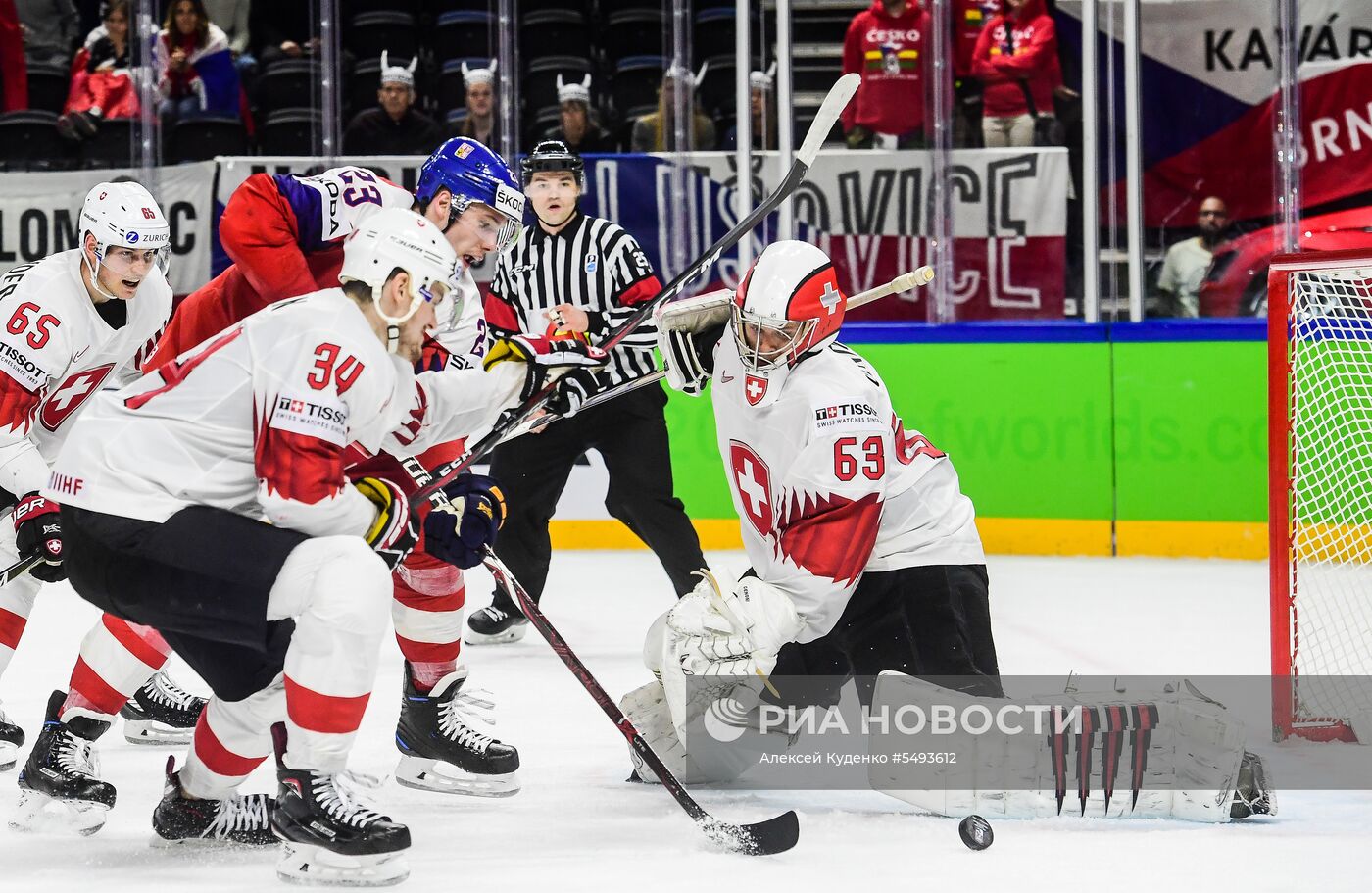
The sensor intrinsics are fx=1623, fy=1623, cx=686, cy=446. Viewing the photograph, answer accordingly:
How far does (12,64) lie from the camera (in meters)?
6.19

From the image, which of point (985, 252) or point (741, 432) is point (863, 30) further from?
point (741, 432)

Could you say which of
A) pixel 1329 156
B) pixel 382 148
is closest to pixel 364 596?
pixel 382 148

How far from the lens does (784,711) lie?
2.80 m

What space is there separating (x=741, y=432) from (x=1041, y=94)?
11.2 ft

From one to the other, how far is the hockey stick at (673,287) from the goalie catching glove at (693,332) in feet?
0.29

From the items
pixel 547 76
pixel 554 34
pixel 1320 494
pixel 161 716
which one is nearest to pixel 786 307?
pixel 161 716

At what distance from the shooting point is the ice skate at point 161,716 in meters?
3.18

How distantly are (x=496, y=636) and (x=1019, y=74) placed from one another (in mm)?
2856

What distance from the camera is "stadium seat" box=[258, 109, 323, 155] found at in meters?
5.89

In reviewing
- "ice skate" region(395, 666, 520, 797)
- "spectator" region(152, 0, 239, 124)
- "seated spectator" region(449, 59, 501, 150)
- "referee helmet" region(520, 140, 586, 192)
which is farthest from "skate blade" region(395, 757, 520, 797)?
"spectator" region(152, 0, 239, 124)

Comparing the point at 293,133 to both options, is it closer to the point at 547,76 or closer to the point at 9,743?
the point at 547,76

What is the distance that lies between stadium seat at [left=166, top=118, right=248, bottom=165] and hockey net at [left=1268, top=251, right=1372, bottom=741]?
147 inches

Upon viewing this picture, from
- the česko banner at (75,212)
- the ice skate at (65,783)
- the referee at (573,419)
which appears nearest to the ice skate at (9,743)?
the ice skate at (65,783)

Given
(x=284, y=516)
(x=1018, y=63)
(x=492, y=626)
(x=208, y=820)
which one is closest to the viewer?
(x=284, y=516)
